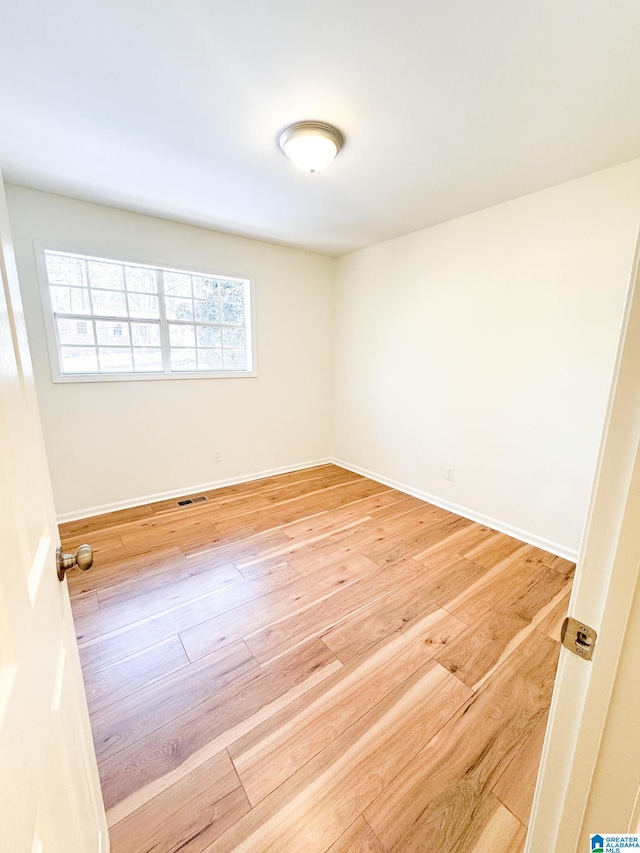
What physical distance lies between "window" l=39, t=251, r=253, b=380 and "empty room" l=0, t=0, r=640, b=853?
0.02 meters

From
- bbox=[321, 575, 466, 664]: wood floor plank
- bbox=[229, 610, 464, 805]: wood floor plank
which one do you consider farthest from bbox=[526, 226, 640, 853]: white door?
bbox=[321, 575, 466, 664]: wood floor plank

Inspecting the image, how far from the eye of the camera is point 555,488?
244 centimetres

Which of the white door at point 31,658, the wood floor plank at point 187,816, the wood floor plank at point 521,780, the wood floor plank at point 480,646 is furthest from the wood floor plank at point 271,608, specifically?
the wood floor plank at point 521,780

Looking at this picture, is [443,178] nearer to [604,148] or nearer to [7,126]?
[604,148]

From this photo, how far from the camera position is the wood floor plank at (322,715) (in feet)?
3.82

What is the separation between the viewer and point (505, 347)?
259 cm

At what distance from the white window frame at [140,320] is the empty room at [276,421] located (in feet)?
0.10

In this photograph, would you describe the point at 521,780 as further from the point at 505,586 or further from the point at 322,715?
the point at 505,586

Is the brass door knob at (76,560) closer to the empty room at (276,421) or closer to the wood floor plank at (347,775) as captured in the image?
the empty room at (276,421)

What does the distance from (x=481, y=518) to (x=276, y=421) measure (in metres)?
2.30

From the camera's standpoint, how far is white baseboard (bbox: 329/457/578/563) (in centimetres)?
245

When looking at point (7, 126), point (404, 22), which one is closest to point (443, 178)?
point (404, 22)

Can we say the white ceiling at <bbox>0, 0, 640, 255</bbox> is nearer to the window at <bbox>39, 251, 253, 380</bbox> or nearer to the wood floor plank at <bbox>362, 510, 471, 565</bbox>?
the window at <bbox>39, 251, 253, 380</bbox>

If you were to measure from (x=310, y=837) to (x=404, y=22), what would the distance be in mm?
2649
